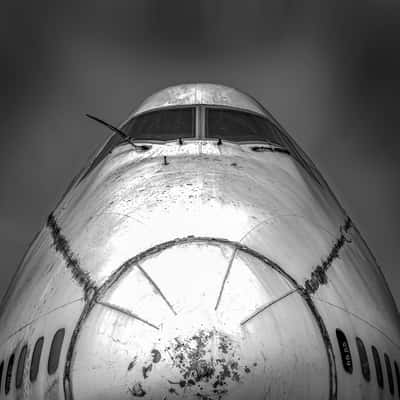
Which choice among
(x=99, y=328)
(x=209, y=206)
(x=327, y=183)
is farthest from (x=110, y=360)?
(x=327, y=183)

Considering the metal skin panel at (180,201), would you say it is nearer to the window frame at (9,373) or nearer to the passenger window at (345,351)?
the passenger window at (345,351)

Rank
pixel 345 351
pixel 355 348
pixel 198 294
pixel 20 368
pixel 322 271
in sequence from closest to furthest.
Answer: pixel 198 294 → pixel 345 351 → pixel 355 348 → pixel 20 368 → pixel 322 271

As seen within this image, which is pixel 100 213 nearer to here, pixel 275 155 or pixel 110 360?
pixel 110 360

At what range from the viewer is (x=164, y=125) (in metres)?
9.53

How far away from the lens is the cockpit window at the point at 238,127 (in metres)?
9.29

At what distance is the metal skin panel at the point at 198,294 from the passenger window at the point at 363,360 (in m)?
0.06

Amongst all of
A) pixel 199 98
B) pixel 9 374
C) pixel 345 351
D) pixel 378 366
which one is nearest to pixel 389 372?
pixel 378 366

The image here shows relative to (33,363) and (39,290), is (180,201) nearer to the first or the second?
(39,290)

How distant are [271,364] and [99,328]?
1125 mm

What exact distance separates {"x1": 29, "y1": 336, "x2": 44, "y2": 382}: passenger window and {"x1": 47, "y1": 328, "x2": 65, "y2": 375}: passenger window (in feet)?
0.54

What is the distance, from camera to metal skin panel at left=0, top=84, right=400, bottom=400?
5.08m

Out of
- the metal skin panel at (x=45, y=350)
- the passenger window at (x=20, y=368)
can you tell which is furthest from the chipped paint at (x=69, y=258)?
the passenger window at (x=20, y=368)

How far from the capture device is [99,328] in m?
5.38

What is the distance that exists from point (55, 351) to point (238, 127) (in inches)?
187
